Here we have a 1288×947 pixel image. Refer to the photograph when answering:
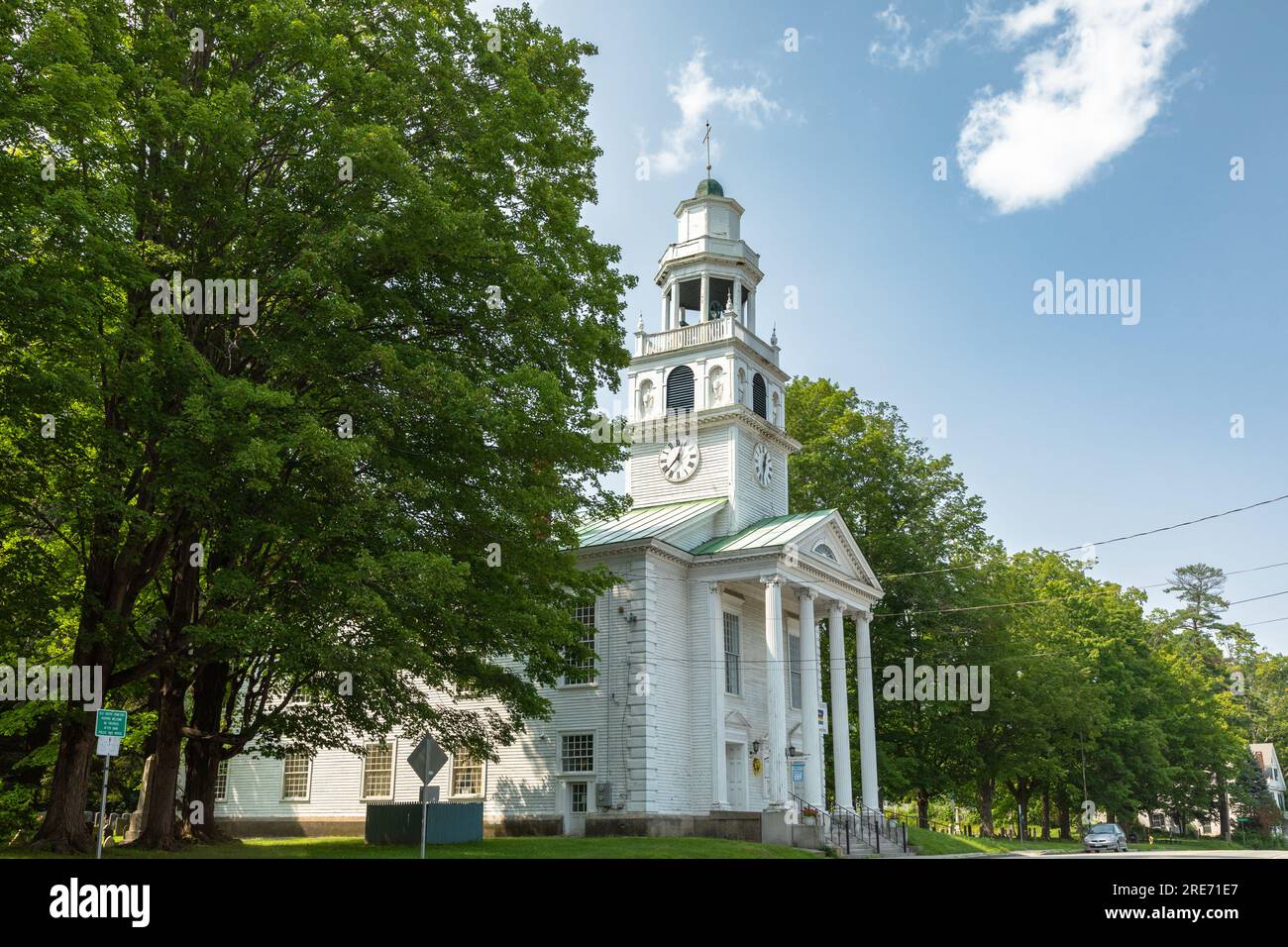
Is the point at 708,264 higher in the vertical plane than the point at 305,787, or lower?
higher

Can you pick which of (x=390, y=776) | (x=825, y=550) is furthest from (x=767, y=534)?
(x=390, y=776)

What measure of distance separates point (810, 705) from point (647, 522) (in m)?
8.69

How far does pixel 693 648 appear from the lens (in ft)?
114

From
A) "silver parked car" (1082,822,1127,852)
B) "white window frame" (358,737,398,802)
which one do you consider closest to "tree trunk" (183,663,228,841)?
"white window frame" (358,737,398,802)

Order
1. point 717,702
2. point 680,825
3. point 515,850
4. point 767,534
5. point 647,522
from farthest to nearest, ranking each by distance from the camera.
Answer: point 647,522
point 767,534
point 717,702
point 680,825
point 515,850

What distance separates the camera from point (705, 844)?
2683 cm

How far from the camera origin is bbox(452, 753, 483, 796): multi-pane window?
110 feet

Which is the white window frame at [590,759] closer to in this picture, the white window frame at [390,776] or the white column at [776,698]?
the white column at [776,698]

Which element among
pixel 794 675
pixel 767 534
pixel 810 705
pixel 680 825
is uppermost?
pixel 767 534

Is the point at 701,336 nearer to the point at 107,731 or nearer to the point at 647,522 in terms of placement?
the point at 647,522

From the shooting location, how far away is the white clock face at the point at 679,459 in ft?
130

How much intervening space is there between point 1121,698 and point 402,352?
177ft

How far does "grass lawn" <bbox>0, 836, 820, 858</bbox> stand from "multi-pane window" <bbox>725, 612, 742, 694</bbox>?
315 inches

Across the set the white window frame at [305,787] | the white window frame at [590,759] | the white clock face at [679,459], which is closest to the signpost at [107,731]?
the white window frame at [590,759]
